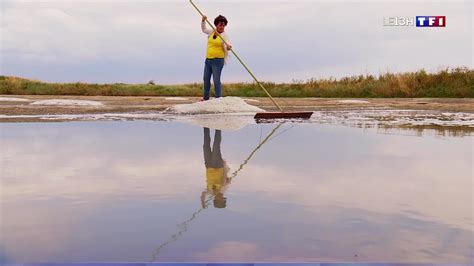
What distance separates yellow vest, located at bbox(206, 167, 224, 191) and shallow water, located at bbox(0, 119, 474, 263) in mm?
45

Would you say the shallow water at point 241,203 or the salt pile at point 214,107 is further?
the salt pile at point 214,107

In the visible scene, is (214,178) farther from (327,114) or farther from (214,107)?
(327,114)

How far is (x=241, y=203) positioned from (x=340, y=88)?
44.6 feet

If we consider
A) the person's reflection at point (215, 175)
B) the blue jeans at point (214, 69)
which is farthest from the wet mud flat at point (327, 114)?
the person's reflection at point (215, 175)

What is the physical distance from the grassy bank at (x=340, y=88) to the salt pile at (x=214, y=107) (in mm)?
6795

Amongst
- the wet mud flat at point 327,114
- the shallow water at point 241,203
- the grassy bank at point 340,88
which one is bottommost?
the shallow water at point 241,203

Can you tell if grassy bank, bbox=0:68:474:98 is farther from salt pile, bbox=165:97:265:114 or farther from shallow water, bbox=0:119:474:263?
shallow water, bbox=0:119:474:263

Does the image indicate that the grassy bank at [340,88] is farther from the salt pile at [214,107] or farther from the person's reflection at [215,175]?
the person's reflection at [215,175]

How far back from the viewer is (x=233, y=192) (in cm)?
245

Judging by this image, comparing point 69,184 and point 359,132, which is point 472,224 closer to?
point 69,184

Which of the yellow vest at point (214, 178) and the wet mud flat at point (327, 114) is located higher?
the wet mud flat at point (327, 114)

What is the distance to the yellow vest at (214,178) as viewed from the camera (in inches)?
102

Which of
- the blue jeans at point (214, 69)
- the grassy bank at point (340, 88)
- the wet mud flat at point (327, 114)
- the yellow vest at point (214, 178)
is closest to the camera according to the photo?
the yellow vest at point (214, 178)

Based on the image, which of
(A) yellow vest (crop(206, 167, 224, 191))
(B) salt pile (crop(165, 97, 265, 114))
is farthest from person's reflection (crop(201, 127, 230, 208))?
(B) salt pile (crop(165, 97, 265, 114))
